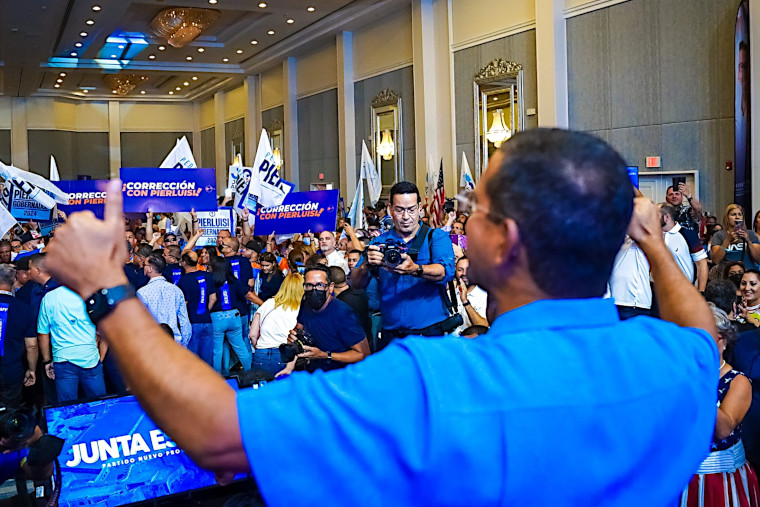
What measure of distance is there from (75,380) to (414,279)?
11.9 ft

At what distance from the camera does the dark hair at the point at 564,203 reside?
3.76ft

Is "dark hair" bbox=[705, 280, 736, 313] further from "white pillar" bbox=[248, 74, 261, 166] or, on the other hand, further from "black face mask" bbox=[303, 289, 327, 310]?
"white pillar" bbox=[248, 74, 261, 166]

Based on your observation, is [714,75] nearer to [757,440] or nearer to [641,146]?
[641,146]

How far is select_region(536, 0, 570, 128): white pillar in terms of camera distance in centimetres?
1475

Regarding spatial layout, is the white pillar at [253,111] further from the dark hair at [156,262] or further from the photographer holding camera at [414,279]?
the photographer holding camera at [414,279]

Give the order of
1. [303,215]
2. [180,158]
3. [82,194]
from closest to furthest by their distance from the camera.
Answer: [303,215] < [82,194] < [180,158]

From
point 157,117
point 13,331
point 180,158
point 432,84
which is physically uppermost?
point 157,117

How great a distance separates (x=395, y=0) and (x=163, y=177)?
9053 mm

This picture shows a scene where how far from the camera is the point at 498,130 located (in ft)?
53.7

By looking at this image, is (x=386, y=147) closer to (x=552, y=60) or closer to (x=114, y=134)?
(x=552, y=60)

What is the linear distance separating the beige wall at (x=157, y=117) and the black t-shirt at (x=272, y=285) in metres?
29.5

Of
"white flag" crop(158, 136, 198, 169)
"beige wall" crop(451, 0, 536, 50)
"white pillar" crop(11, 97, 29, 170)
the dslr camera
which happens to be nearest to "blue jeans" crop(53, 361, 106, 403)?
the dslr camera

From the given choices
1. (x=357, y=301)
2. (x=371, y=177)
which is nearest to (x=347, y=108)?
(x=371, y=177)

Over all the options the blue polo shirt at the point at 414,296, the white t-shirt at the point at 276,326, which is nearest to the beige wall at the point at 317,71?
the white t-shirt at the point at 276,326
